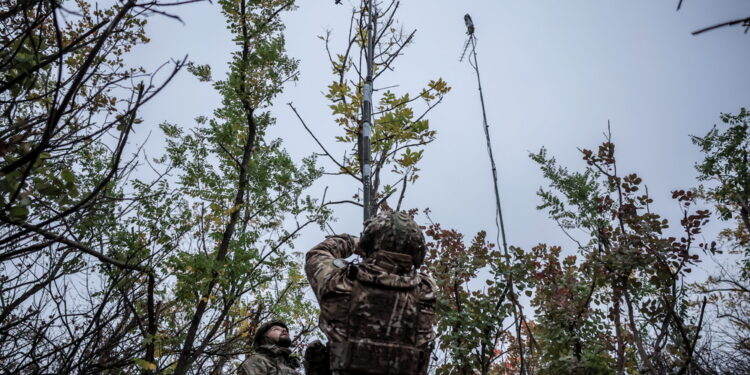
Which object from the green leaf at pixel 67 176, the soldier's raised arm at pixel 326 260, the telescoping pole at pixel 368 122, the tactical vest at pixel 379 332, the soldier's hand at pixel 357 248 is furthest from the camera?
the telescoping pole at pixel 368 122

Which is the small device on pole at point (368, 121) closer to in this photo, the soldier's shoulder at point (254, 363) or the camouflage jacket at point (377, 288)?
the camouflage jacket at point (377, 288)

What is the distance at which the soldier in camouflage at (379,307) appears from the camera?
2.40 metres

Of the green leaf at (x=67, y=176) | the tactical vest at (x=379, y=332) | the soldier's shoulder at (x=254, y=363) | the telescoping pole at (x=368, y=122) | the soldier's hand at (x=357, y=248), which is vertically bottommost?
the soldier's shoulder at (x=254, y=363)

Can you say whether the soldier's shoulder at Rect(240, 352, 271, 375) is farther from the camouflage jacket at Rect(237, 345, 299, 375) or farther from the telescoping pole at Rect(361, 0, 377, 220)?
the telescoping pole at Rect(361, 0, 377, 220)

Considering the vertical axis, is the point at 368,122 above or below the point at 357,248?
above

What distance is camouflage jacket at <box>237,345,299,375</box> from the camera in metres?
4.69

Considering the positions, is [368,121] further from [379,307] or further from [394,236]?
[379,307]

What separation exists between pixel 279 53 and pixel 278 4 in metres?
1.15

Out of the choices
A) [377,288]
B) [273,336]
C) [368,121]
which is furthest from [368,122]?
[273,336]

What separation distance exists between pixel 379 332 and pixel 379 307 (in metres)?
0.13

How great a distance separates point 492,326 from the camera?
15.7 ft

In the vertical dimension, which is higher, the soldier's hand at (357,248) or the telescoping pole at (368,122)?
the telescoping pole at (368,122)

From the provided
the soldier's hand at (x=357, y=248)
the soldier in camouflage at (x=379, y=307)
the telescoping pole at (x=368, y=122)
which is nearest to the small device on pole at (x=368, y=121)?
the telescoping pole at (x=368, y=122)

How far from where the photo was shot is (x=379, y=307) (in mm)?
2486
